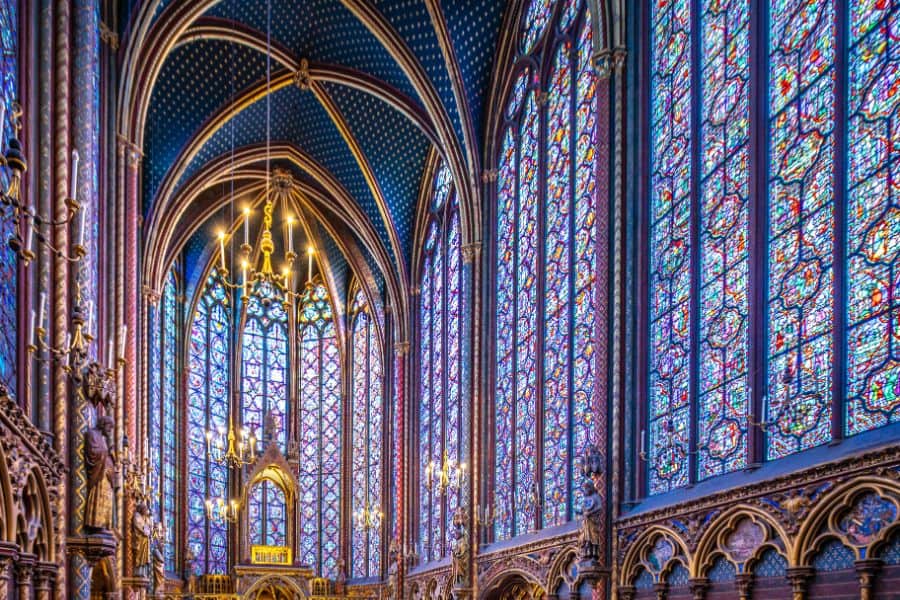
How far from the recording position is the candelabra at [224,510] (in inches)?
1463

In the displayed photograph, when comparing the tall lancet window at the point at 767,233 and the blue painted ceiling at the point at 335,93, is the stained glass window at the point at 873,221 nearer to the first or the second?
the tall lancet window at the point at 767,233

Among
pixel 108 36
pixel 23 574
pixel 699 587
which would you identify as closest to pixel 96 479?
pixel 23 574

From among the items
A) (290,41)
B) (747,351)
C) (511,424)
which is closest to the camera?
(747,351)

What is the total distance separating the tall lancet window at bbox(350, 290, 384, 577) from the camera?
1437 inches

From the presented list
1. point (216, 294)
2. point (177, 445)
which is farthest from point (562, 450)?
point (216, 294)

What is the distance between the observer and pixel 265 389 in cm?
3978

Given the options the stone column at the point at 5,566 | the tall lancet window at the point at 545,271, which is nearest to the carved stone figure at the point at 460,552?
the tall lancet window at the point at 545,271

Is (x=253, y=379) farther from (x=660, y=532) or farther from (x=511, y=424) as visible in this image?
(x=660, y=532)

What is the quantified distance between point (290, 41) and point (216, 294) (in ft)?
44.3

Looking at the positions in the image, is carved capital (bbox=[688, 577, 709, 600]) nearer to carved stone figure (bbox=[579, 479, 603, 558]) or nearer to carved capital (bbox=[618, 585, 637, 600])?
carved capital (bbox=[618, 585, 637, 600])

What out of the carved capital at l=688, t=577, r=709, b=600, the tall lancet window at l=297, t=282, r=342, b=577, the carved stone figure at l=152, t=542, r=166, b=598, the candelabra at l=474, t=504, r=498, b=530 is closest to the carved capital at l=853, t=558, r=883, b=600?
the carved capital at l=688, t=577, r=709, b=600

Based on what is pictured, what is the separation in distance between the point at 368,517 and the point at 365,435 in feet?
10.2

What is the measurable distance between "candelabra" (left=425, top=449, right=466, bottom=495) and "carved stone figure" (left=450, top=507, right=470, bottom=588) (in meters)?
1.10

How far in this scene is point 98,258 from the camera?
58.6 ft
